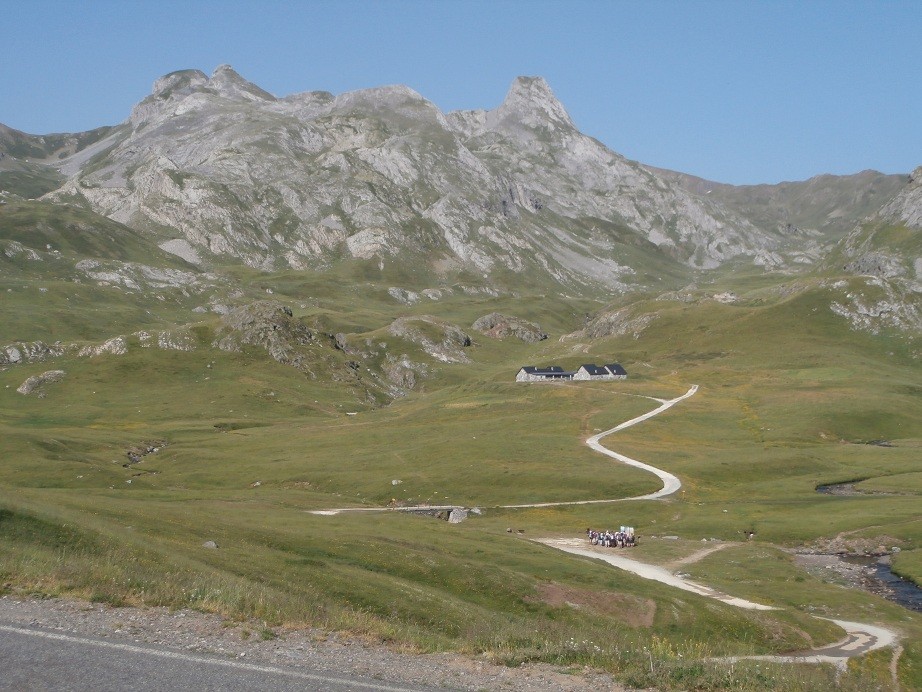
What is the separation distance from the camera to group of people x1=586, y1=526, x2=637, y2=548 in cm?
8562

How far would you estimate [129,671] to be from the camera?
62.0 feet

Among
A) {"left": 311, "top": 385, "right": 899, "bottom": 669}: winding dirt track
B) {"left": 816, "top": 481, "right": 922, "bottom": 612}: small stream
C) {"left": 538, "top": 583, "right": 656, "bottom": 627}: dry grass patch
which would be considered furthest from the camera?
{"left": 816, "top": 481, "right": 922, "bottom": 612}: small stream

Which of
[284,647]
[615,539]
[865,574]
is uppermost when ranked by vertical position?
[284,647]

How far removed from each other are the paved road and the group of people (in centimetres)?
6984

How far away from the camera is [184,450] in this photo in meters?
165

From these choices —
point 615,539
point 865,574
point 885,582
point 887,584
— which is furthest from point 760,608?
point 865,574

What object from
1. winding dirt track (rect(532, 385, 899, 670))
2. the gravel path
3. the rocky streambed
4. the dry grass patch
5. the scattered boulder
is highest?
the gravel path

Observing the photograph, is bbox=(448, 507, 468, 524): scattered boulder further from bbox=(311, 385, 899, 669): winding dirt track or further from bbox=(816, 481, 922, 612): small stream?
bbox=(816, 481, 922, 612): small stream

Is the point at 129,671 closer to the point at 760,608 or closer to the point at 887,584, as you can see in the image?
the point at 760,608

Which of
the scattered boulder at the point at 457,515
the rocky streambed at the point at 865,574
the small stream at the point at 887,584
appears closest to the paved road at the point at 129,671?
the small stream at the point at 887,584

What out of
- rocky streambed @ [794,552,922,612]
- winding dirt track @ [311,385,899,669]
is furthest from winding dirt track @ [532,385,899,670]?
rocky streambed @ [794,552,922,612]

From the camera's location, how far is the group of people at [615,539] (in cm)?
8562

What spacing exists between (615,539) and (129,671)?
73.1m

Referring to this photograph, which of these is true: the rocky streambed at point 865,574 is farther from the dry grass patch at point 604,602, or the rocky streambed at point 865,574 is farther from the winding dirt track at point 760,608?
the dry grass patch at point 604,602
